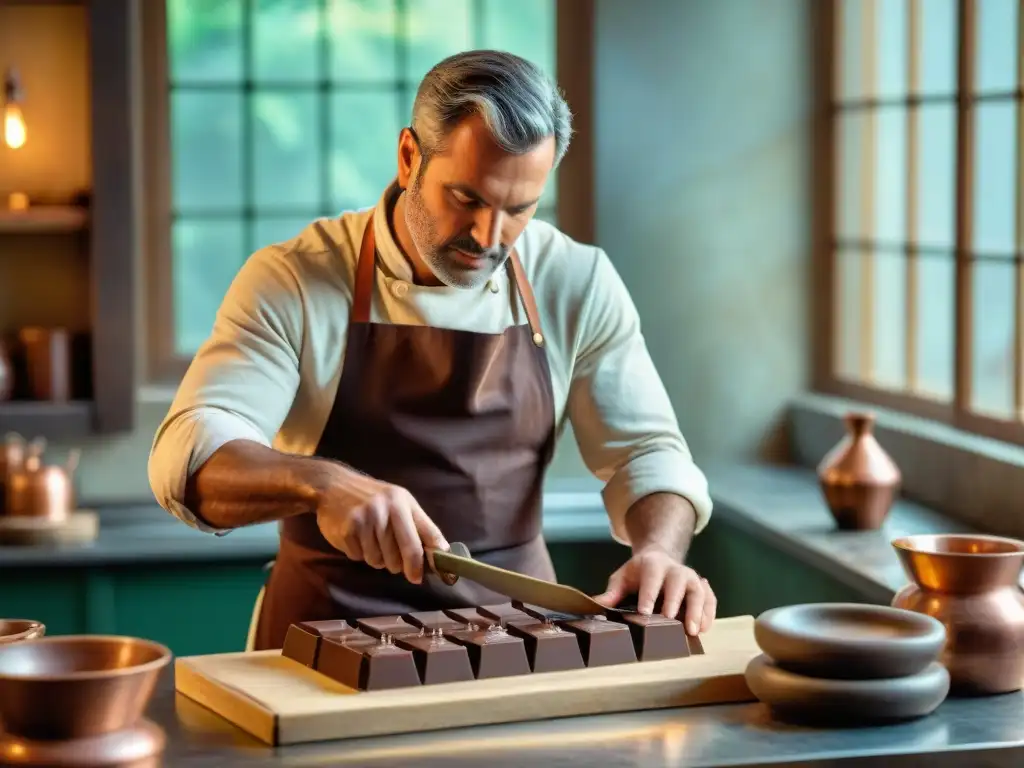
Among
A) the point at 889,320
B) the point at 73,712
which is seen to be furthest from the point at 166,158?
the point at 73,712

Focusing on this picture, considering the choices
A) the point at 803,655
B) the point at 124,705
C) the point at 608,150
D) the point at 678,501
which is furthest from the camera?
the point at 608,150

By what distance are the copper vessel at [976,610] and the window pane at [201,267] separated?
3153 mm

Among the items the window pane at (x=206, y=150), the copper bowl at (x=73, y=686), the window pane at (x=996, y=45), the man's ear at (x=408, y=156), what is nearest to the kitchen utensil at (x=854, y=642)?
the copper bowl at (x=73, y=686)

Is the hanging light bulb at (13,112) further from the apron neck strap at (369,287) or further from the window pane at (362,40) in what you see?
the apron neck strap at (369,287)

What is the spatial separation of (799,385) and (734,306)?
1.06 ft

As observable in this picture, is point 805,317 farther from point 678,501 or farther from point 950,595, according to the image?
point 950,595

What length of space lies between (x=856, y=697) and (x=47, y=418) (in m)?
3.05

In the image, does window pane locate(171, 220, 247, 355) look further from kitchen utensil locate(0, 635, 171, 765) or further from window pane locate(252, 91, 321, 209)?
kitchen utensil locate(0, 635, 171, 765)

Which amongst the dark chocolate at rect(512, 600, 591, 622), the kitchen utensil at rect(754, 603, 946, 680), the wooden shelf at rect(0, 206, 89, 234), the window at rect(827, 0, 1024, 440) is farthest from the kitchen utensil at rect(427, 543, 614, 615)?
the wooden shelf at rect(0, 206, 89, 234)

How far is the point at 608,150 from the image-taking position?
4695mm

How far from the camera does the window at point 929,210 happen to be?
3.77 metres

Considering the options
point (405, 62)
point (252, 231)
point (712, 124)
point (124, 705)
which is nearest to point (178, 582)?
point (252, 231)

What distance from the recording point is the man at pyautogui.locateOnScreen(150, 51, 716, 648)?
2.35 m

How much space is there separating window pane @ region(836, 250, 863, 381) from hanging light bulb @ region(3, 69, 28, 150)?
7.86 feet
